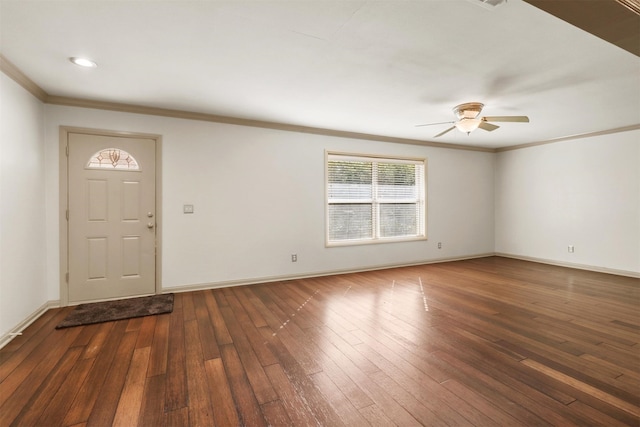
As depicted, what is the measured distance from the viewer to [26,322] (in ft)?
9.62

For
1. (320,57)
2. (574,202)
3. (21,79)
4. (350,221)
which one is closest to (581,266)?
(574,202)

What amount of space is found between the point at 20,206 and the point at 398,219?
5.44m

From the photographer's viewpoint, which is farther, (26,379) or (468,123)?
(468,123)

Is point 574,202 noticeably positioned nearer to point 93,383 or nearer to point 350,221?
point 350,221

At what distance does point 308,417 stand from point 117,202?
3.56 metres

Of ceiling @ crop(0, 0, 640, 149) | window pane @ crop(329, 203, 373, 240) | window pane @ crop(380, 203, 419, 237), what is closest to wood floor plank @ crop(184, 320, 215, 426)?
ceiling @ crop(0, 0, 640, 149)

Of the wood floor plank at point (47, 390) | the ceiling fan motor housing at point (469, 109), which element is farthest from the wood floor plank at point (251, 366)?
the ceiling fan motor housing at point (469, 109)

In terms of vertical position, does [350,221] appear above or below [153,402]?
above

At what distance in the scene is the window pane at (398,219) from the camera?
18.7 feet

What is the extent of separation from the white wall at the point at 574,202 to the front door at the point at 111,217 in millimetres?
7082

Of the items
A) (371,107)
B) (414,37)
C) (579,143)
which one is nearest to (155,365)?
(414,37)

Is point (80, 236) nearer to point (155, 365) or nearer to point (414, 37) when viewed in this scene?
point (155, 365)

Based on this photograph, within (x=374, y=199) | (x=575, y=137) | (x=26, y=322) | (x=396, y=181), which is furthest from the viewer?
(x=396, y=181)

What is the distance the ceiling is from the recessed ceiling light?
72 mm
